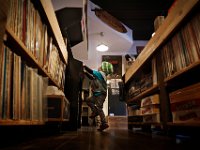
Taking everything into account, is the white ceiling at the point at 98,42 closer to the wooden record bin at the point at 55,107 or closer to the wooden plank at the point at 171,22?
the wooden plank at the point at 171,22

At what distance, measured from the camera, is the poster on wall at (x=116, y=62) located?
6.23m

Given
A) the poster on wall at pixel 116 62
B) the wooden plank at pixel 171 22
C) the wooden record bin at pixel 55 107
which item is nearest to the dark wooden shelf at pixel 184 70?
the wooden plank at pixel 171 22

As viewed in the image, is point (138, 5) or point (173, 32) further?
point (138, 5)

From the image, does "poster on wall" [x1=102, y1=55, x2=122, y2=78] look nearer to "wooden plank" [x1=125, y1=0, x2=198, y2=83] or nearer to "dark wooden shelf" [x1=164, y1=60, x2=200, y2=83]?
"wooden plank" [x1=125, y1=0, x2=198, y2=83]

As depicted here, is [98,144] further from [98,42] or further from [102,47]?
[98,42]

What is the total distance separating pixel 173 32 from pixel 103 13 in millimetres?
3610

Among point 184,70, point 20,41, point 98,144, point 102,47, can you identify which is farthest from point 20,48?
point 102,47

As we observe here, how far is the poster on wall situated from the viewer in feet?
20.4

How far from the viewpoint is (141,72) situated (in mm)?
2881

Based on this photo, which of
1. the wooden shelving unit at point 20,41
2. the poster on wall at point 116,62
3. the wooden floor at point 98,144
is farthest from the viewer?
the poster on wall at point 116,62

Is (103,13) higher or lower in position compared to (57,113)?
higher

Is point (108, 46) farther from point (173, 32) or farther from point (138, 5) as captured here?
point (173, 32)

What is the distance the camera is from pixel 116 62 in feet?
20.7

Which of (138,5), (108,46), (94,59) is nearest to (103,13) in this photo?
(138,5)
